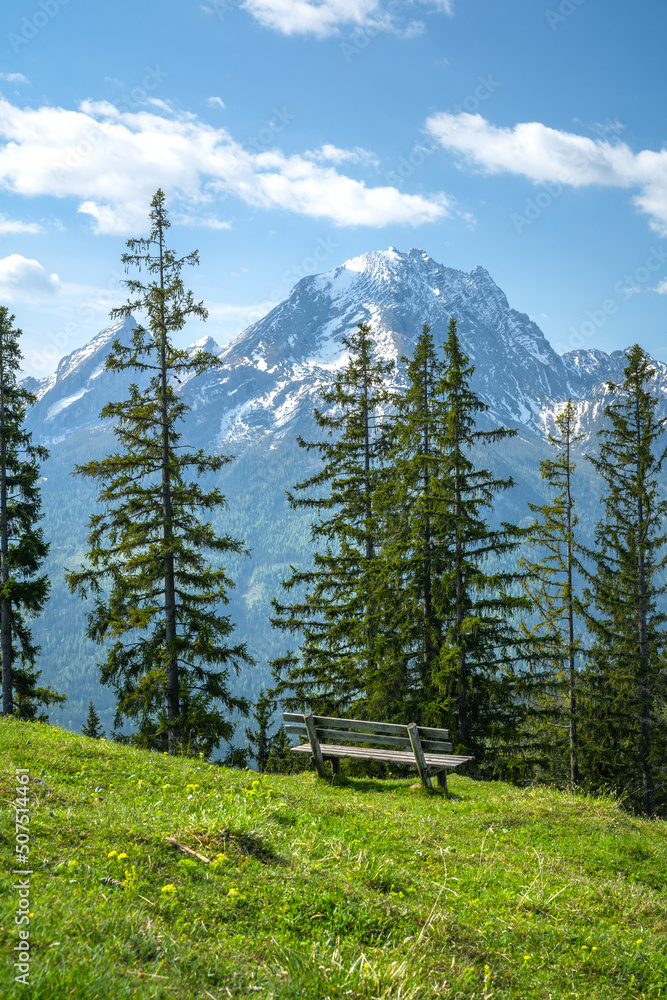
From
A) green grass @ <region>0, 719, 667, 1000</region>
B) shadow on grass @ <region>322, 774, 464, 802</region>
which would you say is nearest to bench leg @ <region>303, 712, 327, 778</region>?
shadow on grass @ <region>322, 774, 464, 802</region>

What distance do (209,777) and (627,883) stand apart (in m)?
5.67

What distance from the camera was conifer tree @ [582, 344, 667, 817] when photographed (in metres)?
22.3

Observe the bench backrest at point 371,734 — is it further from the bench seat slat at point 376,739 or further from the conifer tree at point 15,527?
the conifer tree at point 15,527

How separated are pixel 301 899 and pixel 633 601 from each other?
21.4m

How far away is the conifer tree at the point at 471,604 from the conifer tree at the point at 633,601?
5296 mm

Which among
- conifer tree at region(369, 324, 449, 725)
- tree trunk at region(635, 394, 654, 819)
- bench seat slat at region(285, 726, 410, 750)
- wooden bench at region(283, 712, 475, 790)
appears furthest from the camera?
tree trunk at region(635, 394, 654, 819)

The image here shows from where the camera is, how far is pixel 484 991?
4.60 m

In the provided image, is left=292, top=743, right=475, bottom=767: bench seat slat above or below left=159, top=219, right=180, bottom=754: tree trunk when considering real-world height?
below

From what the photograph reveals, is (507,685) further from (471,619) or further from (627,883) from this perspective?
(627,883)

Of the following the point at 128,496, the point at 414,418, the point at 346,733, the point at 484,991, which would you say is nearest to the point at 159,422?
the point at 128,496

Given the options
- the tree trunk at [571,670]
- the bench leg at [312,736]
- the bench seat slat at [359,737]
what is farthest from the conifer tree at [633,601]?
the bench leg at [312,736]

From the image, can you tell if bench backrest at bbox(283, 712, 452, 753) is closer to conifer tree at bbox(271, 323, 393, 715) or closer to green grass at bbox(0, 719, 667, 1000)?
green grass at bbox(0, 719, 667, 1000)

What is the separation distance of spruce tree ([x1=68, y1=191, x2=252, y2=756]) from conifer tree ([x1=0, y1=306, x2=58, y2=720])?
3.26m

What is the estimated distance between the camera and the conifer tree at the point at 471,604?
723 inches
